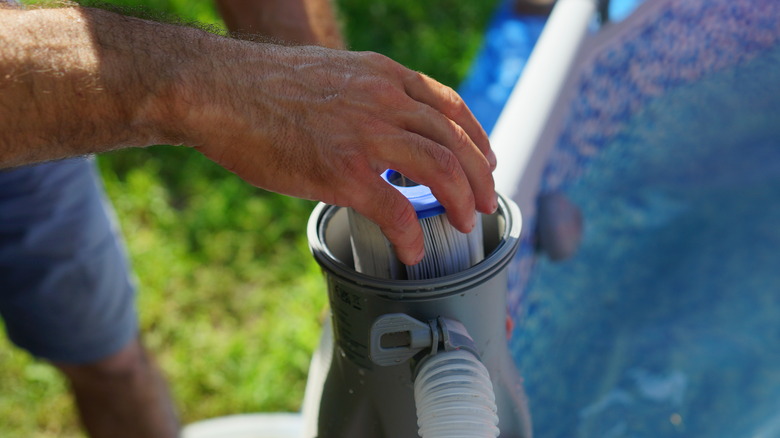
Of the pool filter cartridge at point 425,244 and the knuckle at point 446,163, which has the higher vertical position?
the knuckle at point 446,163

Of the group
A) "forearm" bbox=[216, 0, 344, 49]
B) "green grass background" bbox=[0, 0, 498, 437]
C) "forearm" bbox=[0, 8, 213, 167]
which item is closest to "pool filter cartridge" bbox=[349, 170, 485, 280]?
"forearm" bbox=[0, 8, 213, 167]

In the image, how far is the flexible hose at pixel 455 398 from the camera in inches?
34.2

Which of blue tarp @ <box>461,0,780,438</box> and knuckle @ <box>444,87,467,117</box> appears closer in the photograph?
knuckle @ <box>444,87,467,117</box>

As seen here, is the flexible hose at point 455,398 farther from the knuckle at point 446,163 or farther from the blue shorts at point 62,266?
the blue shorts at point 62,266

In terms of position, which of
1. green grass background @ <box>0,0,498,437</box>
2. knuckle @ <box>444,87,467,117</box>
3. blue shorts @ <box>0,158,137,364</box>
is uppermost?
knuckle @ <box>444,87,467,117</box>

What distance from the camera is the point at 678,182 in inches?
95.8

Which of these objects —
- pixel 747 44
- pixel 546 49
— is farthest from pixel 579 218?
pixel 747 44

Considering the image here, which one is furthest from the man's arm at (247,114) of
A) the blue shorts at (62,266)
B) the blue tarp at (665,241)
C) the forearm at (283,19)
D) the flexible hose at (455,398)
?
the blue tarp at (665,241)

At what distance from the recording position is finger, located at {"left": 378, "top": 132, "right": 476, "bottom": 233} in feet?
2.94

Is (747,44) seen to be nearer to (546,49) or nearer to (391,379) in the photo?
(546,49)

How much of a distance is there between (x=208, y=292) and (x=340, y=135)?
1649 mm

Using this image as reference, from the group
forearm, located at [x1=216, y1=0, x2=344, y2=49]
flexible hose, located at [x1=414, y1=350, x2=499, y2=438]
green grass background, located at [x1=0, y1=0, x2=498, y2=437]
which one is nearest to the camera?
flexible hose, located at [x1=414, y1=350, x2=499, y2=438]

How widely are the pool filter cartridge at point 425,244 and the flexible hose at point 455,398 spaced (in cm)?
14

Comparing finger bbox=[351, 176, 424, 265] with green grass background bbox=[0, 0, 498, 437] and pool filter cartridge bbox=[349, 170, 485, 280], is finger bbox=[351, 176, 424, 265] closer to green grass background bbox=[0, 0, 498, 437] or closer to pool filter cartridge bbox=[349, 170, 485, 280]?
pool filter cartridge bbox=[349, 170, 485, 280]
